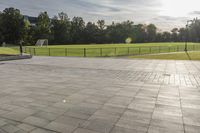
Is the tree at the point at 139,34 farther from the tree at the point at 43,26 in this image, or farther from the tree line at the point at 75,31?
the tree at the point at 43,26

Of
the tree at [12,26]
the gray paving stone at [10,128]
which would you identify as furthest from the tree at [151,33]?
the gray paving stone at [10,128]

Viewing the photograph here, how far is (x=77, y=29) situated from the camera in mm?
73438

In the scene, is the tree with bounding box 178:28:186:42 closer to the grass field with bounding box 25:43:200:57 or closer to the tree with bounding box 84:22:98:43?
the tree with bounding box 84:22:98:43

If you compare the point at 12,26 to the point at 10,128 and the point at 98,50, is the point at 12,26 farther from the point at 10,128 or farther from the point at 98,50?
the point at 10,128

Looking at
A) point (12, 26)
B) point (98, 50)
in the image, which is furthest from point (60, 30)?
point (98, 50)

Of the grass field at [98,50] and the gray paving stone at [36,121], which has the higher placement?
the grass field at [98,50]

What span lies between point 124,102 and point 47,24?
210ft

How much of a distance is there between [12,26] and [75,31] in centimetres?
2174

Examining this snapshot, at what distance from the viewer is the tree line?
59.2 meters

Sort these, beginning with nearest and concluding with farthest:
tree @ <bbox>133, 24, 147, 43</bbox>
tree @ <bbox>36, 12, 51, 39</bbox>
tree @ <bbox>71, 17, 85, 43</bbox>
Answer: tree @ <bbox>36, 12, 51, 39</bbox>
tree @ <bbox>71, 17, 85, 43</bbox>
tree @ <bbox>133, 24, 147, 43</bbox>

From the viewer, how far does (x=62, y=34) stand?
6850 cm

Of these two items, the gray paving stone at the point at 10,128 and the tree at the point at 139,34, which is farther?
the tree at the point at 139,34

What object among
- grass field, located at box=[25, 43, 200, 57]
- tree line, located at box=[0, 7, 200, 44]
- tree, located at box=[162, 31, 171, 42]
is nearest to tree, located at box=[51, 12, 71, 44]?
tree line, located at box=[0, 7, 200, 44]

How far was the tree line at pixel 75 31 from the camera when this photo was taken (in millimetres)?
59219
